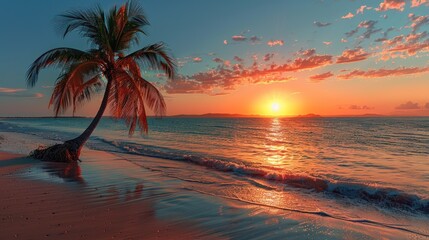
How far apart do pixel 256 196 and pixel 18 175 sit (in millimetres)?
7669

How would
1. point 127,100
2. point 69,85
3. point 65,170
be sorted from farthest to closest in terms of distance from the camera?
1. point 127,100
2. point 69,85
3. point 65,170

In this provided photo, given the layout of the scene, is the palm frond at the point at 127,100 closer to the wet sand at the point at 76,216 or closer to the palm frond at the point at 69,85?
the palm frond at the point at 69,85

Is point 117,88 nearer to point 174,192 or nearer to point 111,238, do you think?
point 174,192

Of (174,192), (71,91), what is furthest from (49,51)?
(174,192)

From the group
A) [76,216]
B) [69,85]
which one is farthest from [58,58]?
[76,216]

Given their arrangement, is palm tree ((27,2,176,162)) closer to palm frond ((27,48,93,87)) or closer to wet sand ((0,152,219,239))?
palm frond ((27,48,93,87))

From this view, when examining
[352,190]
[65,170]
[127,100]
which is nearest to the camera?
[352,190]

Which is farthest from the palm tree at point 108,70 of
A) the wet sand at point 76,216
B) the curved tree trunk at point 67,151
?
the wet sand at point 76,216

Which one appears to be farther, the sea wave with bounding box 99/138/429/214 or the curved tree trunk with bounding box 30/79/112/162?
the curved tree trunk with bounding box 30/79/112/162

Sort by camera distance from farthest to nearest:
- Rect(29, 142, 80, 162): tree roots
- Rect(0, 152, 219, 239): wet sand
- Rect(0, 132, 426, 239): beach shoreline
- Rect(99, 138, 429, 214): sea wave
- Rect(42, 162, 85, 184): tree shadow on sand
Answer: Rect(29, 142, 80, 162): tree roots
Rect(42, 162, 85, 184): tree shadow on sand
Rect(99, 138, 429, 214): sea wave
Rect(0, 132, 426, 239): beach shoreline
Rect(0, 152, 219, 239): wet sand

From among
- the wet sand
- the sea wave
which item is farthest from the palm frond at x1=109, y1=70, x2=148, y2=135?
the wet sand

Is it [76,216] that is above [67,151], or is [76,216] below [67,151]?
below

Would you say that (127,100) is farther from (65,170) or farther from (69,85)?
(65,170)

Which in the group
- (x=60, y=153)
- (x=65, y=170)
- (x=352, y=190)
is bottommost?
(x=352, y=190)
